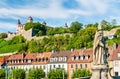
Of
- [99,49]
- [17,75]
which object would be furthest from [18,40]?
[99,49]

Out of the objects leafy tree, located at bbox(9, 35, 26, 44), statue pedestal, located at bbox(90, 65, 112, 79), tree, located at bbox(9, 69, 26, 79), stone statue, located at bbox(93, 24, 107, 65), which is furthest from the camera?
leafy tree, located at bbox(9, 35, 26, 44)

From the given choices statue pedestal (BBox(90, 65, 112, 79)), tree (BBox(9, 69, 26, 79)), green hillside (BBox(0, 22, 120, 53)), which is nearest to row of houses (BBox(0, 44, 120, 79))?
tree (BBox(9, 69, 26, 79))

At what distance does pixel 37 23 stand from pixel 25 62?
3662 inches

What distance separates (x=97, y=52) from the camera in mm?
19672

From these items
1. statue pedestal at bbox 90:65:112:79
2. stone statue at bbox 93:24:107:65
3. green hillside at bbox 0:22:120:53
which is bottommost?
statue pedestal at bbox 90:65:112:79

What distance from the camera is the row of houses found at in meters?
75.2

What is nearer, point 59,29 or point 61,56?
point 61,56

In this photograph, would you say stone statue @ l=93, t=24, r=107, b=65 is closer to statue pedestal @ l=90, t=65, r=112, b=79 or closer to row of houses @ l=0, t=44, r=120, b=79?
statue pedestal @ l=90, t=65, r=112, b=79

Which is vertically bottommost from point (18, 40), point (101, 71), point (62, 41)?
point (101, 71)

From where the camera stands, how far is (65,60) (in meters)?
87.8

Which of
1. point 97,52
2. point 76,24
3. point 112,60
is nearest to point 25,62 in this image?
point 112,60

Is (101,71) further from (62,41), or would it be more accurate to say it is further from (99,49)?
(62,41)

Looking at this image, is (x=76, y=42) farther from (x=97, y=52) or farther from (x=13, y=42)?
(x=97, y=52)

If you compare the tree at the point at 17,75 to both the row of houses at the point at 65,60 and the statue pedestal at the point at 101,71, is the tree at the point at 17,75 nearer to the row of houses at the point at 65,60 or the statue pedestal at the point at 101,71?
the row of houses at the point at 65,60
